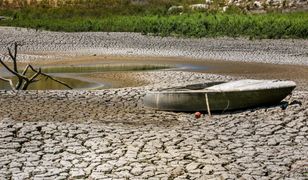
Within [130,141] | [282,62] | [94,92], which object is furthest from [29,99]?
[282,62]

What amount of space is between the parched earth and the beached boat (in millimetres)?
212

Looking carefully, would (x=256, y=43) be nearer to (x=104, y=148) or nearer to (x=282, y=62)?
(x=282, y=62)

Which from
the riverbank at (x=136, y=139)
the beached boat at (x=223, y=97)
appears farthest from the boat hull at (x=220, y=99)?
the riverbank at (x=136, y=139)

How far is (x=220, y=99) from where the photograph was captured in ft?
45.1

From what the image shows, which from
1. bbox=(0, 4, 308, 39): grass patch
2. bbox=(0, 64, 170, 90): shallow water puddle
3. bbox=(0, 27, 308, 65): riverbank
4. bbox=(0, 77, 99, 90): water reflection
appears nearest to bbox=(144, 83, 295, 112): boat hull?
bbox=(0, 64, 170, 90): shallow water puddle

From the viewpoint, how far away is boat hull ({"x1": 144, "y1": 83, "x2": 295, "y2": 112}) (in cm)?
1373

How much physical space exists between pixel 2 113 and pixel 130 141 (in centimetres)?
388

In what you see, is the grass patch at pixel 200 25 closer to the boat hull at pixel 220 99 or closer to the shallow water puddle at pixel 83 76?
the shallow water puddle at pixel 83 76

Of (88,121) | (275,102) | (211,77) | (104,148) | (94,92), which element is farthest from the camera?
(211,77)

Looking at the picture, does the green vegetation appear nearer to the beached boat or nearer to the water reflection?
the water reflection

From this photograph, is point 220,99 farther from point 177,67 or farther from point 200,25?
A: point 200,25

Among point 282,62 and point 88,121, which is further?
point 282,62

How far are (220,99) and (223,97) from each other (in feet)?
0.27

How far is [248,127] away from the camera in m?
12.1
